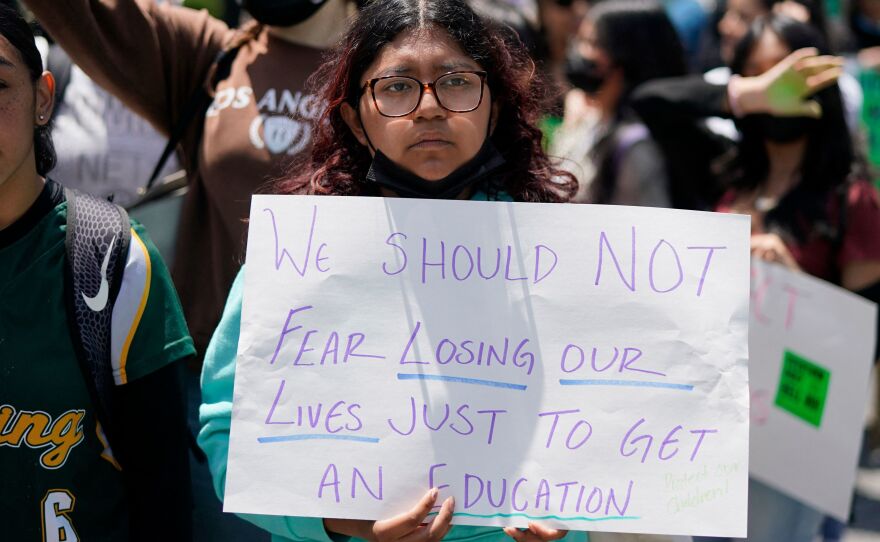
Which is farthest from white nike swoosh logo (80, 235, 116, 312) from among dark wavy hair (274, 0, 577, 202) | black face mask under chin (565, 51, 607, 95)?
black face mask under chin (565, 51, 607, 95)

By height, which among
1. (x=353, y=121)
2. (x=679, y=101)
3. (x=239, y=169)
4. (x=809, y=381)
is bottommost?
(x=809, y=381)

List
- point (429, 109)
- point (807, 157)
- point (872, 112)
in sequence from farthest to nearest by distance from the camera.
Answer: point (872, 112) → point (807, 157) → point (429, 109)

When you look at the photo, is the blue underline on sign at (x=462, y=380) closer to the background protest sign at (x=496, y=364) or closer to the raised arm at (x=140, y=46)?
the background protest sign at (x=496, y=364)

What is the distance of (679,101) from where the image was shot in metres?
3.73

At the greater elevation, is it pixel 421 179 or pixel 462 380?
pixel 421 179

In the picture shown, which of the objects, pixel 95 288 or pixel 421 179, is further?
pixel 421 179

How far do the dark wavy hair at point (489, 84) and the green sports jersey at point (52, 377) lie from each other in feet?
1.34

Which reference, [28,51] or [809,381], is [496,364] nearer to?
[28,51]

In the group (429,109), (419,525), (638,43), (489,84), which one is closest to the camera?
(419,525)

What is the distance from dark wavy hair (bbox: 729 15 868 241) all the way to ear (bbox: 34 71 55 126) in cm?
206

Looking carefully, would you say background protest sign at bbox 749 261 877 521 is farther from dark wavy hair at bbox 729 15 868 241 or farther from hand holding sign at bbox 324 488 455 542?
hand holding sign at bbox 324 488 455 542

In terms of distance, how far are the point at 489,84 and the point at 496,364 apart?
0.56m

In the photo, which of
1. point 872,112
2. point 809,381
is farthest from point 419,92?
point 872,112

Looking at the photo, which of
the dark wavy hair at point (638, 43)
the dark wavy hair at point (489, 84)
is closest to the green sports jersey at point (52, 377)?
the dark wavy hair at point (489, 84)
